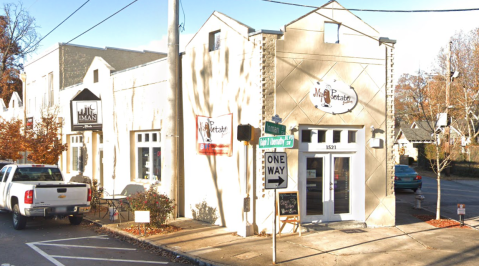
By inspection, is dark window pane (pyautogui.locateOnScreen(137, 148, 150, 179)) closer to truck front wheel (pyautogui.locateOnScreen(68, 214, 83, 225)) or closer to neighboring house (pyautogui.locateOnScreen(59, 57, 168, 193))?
neighboring house (pyautogui.locateOnScreen(59, 57, 168, 193))

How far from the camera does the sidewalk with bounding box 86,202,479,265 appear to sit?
864 centimetres

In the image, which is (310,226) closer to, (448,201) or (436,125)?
(436,125)

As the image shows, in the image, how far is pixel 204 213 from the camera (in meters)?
12.8

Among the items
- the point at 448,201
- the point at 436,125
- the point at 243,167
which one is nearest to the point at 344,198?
the point at 243,167

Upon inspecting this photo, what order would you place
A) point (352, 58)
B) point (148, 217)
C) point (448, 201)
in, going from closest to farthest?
point (148, 217) → point (352, 58) → point (448, 201)

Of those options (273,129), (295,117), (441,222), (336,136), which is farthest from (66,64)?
(441,222)

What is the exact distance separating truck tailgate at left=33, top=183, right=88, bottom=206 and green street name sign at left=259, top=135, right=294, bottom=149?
248 inches

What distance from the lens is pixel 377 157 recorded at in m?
12.0

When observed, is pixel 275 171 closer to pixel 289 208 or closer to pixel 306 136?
pixel 289 208

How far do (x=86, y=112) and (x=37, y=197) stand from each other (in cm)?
735

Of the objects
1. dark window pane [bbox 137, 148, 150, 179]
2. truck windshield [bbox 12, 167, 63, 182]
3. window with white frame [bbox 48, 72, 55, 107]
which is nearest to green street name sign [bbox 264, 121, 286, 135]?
dark window pane [bbox 137, 148, 150, 179]

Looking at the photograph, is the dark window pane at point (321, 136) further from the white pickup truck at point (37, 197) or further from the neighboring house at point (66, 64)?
Result: the neighboring house at point (66, 64)

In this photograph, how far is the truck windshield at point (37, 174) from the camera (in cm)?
1357

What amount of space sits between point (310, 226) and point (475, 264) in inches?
153
